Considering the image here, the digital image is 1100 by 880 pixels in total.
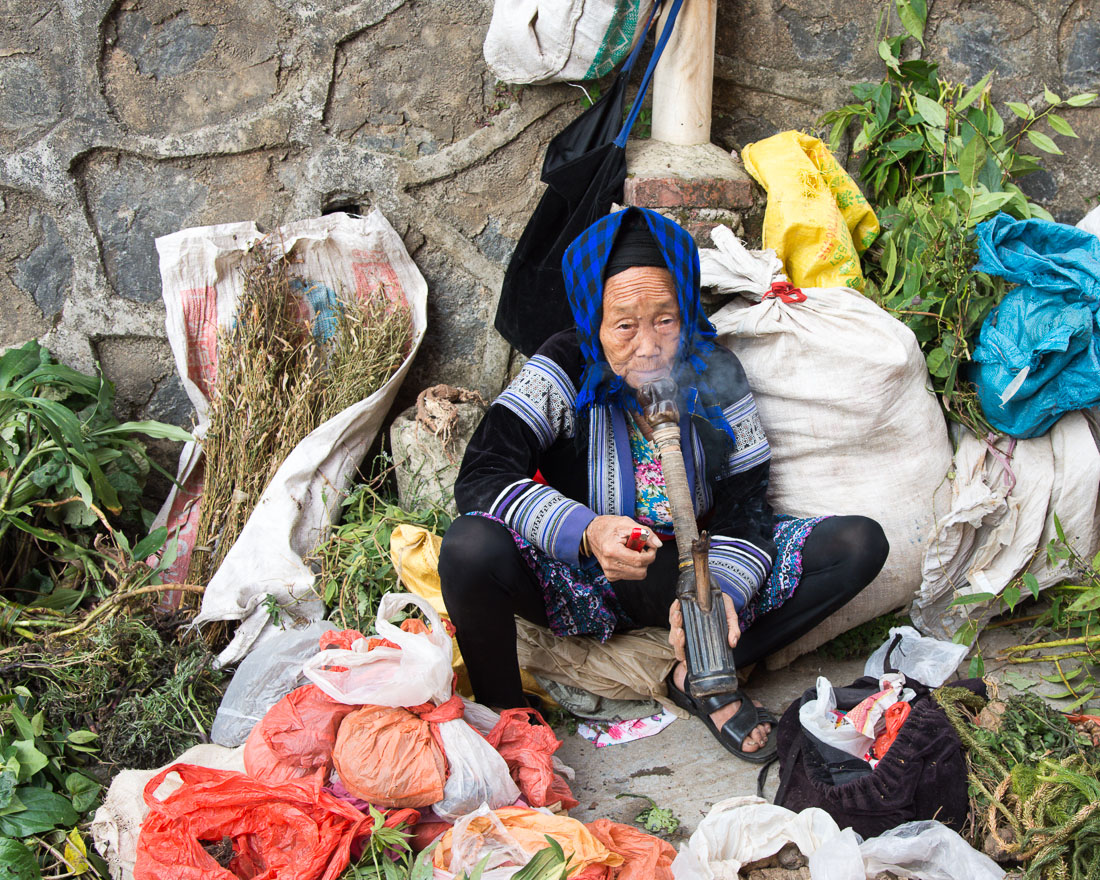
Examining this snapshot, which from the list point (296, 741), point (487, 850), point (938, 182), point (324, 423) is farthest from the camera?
point (938, 182)

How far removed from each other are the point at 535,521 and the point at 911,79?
2.10 m

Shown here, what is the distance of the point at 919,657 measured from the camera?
221 cm

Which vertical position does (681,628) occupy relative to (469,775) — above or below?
above

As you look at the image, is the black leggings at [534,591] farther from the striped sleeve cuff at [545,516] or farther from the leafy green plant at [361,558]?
the leafy green plant at [361,558]

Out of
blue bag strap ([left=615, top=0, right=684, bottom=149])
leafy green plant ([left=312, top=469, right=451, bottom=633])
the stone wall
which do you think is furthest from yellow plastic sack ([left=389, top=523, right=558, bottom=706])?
blue bag strap ([left=615, top=0, right=684, bottom=149])

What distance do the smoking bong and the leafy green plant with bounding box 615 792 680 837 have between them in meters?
0.28

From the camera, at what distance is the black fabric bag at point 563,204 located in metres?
2.72

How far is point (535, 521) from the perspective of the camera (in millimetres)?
2135

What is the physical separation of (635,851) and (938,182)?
7.75 ft

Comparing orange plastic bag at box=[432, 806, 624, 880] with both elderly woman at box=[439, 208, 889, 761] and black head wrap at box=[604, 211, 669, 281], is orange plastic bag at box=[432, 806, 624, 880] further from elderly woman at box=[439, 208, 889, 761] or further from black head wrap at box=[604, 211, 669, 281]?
black head wrap at box=[604, 211, 669, 281]

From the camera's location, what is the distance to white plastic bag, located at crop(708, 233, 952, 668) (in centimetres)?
251

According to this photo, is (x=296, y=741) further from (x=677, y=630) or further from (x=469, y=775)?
(x=677, y=630)

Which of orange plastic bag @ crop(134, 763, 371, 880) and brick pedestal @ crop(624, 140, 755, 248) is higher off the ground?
brick pedestal @ crop(624, 140, 755, 248)

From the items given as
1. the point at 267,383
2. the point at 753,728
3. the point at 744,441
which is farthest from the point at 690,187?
the point at 753,728
